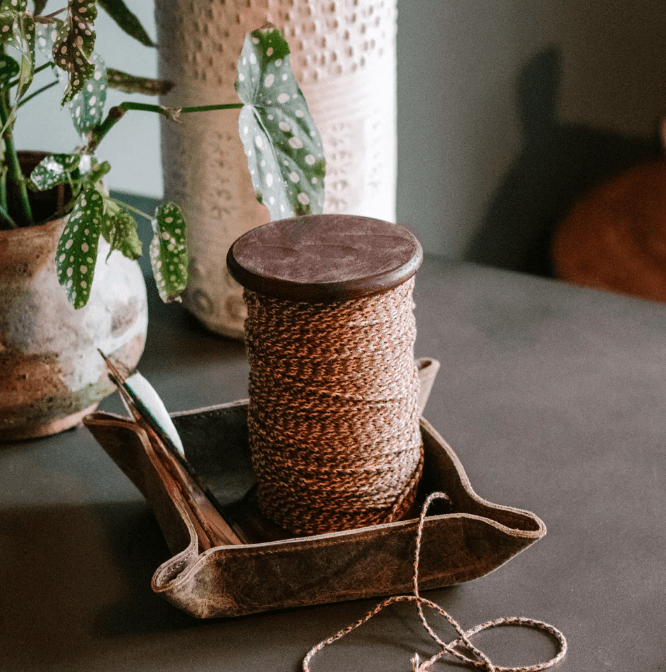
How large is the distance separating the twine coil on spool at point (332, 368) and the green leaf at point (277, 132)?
0.08 ft

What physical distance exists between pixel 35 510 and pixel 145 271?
0.49 meters

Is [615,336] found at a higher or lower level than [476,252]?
higher

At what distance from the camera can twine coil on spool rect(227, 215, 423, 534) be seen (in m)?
0.55

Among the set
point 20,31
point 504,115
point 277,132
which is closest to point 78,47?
point 20,31

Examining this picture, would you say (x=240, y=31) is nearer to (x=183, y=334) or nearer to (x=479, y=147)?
(x=183, y=334)

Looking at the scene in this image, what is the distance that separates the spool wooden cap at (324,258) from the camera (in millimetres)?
540

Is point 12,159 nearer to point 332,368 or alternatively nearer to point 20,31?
point 20,31

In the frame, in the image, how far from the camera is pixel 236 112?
0.83 m

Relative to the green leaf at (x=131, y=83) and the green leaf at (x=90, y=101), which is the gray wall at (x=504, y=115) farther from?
the green leaf at (x=90, y=101)

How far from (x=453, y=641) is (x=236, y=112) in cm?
54

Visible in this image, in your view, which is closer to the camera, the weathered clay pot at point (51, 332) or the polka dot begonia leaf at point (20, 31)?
the polka dot begonia leaf at point (20, 31)

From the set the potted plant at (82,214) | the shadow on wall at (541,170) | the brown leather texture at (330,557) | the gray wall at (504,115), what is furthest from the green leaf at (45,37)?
the shadow on wall at (541,170)

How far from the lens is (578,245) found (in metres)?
1.75

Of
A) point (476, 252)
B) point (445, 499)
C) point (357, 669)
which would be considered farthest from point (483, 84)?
point (357, 669)
